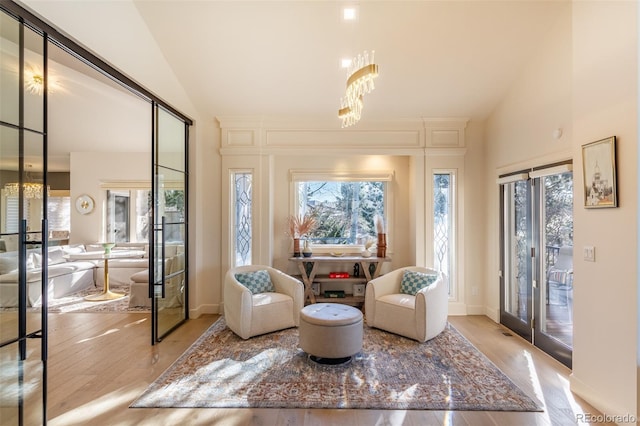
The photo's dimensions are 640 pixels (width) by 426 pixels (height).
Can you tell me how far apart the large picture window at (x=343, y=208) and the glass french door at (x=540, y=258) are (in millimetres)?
1936

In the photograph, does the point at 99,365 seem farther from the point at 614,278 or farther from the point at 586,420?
the point at 614,278

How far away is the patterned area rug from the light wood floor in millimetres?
93

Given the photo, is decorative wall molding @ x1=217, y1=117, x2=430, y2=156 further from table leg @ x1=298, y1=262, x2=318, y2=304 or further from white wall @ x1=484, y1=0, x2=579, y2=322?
table leg @ x1=298, y1=262, x2=318, y2=304

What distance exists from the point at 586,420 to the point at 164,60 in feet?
17.2

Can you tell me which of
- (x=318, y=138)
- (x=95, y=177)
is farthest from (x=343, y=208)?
(x=95, y=177)

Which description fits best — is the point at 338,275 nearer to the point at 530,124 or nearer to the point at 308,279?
the point at 308,279

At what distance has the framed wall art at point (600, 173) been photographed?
2229 millimetres

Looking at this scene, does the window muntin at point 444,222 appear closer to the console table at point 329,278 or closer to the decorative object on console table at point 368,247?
the console table at point 329,278

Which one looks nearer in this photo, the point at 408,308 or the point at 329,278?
the point at 408,308

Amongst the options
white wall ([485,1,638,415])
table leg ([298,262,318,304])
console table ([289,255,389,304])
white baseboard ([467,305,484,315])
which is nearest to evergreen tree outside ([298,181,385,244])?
console table ([289,255,389,304])

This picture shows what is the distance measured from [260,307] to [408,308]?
5.88 feet

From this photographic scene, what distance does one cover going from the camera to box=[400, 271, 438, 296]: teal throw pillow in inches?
153

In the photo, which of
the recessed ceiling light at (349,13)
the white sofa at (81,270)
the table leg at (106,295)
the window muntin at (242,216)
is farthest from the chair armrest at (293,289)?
the white sofa at (81,270)

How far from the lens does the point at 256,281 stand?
4.01 m
